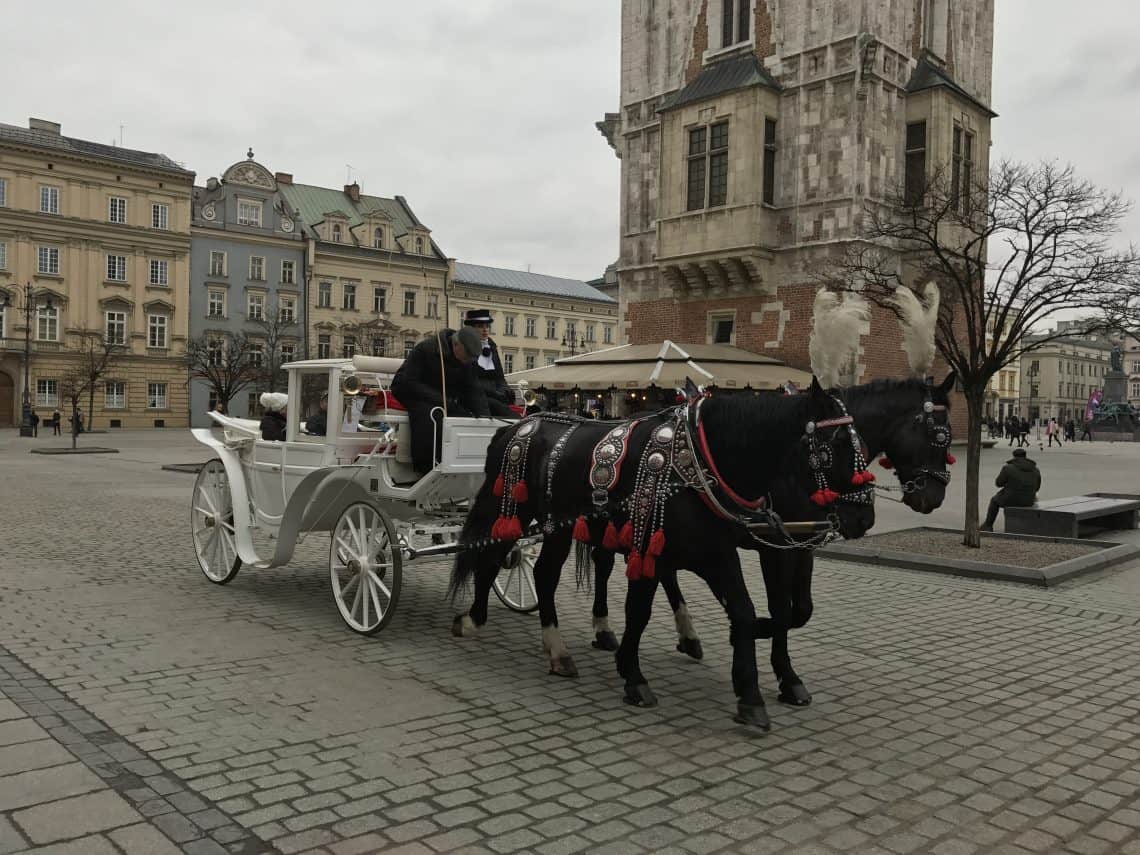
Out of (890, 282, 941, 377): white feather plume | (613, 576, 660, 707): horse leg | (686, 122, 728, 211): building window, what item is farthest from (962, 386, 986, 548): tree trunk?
(686, 122, 728, 211): building window

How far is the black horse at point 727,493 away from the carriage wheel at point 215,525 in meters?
3.73

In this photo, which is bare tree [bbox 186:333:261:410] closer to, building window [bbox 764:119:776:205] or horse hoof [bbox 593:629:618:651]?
building window [bbox 764:119:776:205]

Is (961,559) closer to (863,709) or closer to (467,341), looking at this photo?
(863,709)

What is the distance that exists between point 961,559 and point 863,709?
5.15m

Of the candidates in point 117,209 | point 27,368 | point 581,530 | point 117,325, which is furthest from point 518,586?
point 117,209

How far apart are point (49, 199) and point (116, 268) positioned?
496 centimetres

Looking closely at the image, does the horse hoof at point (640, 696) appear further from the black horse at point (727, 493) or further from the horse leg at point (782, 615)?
the horse leg at point (782, 615)

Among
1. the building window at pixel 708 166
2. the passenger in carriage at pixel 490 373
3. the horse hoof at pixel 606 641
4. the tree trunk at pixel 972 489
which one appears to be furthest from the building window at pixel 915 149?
the horse hoof at pixel 606 641

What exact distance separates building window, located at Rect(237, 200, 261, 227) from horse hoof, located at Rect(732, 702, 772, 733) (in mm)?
59819

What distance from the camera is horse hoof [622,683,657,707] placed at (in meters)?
4.89

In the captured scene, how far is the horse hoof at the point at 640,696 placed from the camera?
193 inches

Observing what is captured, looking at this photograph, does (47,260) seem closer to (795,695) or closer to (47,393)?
(47,393)

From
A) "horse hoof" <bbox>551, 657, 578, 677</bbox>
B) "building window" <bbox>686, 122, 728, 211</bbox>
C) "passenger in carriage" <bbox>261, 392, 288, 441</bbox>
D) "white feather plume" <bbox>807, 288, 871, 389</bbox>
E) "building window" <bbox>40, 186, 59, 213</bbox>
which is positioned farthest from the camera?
"building window" <bbox>40, 186, 59, 213</bbox>

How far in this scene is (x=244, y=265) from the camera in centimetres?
5816
